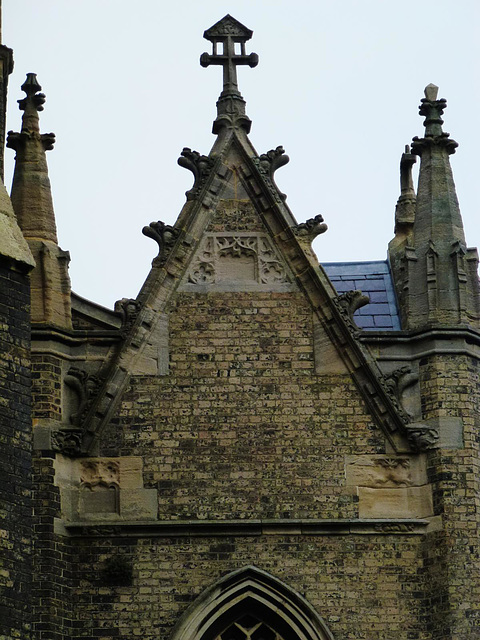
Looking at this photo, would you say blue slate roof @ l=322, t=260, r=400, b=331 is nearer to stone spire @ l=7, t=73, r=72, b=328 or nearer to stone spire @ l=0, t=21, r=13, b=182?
stone spire @ l=7, t=73, r=72, b=328

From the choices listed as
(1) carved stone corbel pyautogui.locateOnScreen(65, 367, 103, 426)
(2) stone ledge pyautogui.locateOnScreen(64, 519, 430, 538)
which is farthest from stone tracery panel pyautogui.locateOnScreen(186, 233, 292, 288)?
(2) stone ledge pyautogui.locateOnScreen(64, 519, 430, 538)

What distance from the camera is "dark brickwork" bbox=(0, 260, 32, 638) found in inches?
875

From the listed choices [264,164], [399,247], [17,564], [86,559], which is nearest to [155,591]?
[86,559]

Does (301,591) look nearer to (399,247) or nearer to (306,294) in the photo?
(306,294)

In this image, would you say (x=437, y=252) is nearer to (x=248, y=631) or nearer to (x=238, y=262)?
(x=238, y=262)

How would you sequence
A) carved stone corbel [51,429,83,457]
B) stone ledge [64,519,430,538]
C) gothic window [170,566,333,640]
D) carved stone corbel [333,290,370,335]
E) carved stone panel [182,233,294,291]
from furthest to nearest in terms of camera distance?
carved stone panel [182,233,294,291] → carved stone corbel [333,290,370,335] → carved stone corbel [51,429,83,457] → stone ledge [64,519,430,538] → gothic window [170,566,333,640]

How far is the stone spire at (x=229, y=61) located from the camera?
26781 millimetres

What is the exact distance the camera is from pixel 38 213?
2592cm

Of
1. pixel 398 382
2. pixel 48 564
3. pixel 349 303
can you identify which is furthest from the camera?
pixel 349 303

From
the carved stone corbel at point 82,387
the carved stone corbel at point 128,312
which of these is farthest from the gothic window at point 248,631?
the carved stone corbel at point 128,312

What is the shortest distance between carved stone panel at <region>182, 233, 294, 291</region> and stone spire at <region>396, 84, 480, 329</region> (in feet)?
4.75

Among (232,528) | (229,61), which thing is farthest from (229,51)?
(232,528)

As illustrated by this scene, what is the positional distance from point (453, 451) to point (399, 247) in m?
5.27

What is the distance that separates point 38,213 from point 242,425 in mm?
3371
